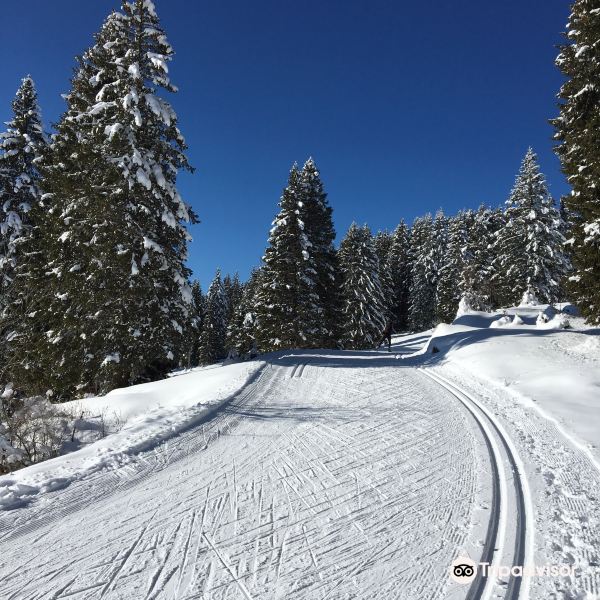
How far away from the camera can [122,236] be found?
12.5m

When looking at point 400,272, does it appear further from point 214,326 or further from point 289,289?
point 289,289

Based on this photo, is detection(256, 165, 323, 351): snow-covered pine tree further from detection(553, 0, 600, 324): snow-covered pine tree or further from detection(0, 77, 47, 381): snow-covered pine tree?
detection(553, 0, 600, 324): snow-covered pine tree

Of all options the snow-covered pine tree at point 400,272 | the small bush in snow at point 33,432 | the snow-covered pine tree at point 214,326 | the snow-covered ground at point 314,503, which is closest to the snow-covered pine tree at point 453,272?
the snow-covered pine tree at point 400,272

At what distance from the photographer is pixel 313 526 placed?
4145 mm

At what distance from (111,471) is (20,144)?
18432 millimetres

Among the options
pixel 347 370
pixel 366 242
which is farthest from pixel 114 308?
pixel 366 242

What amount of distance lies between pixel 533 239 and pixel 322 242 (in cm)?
1794

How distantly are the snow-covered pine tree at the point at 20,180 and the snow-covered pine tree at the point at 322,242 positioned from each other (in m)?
13.7

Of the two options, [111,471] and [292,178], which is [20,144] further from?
[111,471]

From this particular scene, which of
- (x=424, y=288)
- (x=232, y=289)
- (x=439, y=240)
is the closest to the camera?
(x=424, y=288)

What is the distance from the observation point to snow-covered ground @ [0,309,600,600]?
133 inches

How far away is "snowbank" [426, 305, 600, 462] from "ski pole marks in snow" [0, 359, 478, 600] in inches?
93.3

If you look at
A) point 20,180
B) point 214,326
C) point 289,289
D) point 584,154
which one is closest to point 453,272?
point 289,289

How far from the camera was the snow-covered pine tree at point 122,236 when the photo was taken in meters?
12.4
